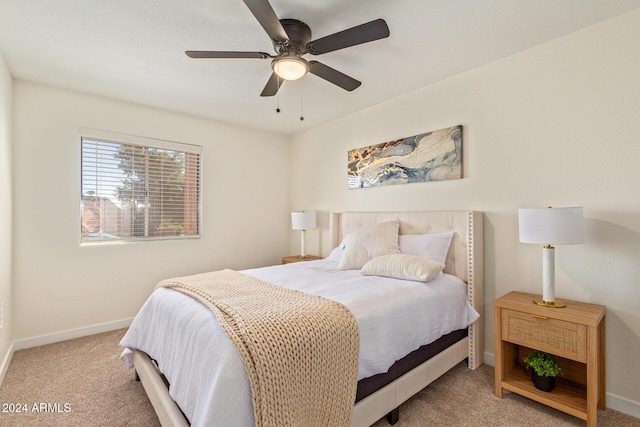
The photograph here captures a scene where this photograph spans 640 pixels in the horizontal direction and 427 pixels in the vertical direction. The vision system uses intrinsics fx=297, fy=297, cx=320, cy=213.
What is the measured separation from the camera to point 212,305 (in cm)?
161

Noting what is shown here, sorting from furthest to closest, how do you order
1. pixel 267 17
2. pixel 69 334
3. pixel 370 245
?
pixel 69 334 < pixel 370 245 < pixel 267 17

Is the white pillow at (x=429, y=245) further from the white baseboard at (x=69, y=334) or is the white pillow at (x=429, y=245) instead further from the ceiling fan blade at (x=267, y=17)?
the white baseboard at (x=69, y=334)

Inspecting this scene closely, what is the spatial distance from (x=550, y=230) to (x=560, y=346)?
0.71 meters

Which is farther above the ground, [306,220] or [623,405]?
[306,220]

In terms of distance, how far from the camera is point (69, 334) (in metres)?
3.00

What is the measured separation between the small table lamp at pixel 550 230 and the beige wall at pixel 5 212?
3.83 meters

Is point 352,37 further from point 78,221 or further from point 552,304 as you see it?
point 78,221

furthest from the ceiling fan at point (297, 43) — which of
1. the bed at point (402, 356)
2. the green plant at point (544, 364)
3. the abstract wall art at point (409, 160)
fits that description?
the green plant at point (544, 364)

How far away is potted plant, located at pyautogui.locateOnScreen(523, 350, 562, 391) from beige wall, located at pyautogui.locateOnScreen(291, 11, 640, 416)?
15.2 inches

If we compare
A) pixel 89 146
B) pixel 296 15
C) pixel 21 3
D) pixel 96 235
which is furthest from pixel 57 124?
pixel 296 15

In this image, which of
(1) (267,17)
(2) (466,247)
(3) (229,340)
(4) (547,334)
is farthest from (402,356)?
(1) (267,17)

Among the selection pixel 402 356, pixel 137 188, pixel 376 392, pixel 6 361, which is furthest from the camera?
pixel 137 188

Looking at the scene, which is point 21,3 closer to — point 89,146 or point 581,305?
point 89,146

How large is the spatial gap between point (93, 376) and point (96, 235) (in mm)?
1505
